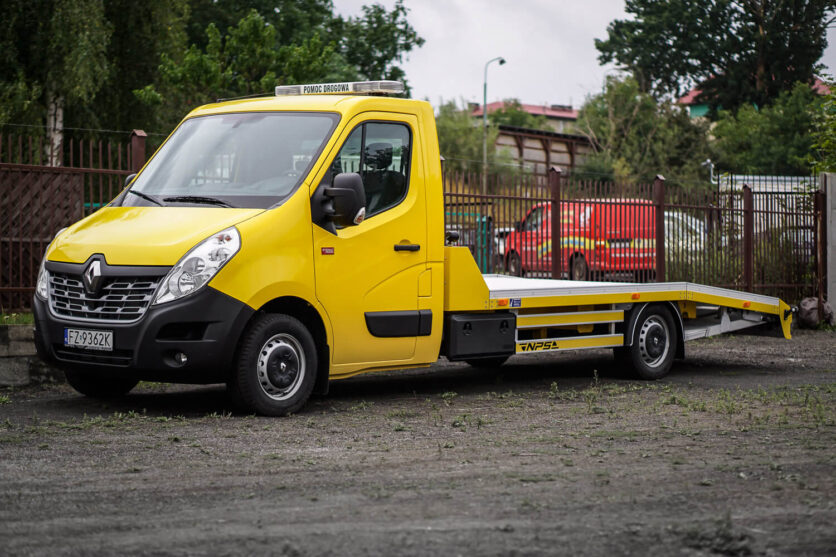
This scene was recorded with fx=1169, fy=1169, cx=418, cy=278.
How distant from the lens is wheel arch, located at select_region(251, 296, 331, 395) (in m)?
8.56

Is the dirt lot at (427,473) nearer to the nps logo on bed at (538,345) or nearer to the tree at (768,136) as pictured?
the nps logo on bed at (538,345)

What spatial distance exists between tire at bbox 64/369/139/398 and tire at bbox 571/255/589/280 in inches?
314

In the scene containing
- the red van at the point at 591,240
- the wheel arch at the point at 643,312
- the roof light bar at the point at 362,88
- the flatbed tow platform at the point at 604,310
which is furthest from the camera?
the red van at the point at 591,240

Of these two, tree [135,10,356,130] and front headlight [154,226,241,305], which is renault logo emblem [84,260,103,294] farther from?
tree [135,10,356,130]

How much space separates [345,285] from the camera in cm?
888

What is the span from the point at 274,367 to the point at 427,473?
248 cm

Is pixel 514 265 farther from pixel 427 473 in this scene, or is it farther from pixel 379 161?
pixel 427 473

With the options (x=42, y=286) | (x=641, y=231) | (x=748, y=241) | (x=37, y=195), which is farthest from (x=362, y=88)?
(x=748, y=241)

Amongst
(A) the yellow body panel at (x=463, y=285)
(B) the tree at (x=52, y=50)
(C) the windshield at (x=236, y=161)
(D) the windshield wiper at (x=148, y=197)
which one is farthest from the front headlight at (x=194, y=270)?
(B) the tree at (x=52, y=50)

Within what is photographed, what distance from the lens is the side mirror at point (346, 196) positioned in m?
8.62

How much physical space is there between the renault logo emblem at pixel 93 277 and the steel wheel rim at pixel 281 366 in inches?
48.1

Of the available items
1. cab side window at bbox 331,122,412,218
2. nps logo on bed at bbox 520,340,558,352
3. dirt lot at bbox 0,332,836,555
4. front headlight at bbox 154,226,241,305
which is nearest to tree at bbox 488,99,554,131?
nps logo on bed at bbox 520,340,558,352

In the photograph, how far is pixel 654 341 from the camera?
11641 mm

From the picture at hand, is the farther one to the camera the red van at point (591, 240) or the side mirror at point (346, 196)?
the red van at point (591, 240)
